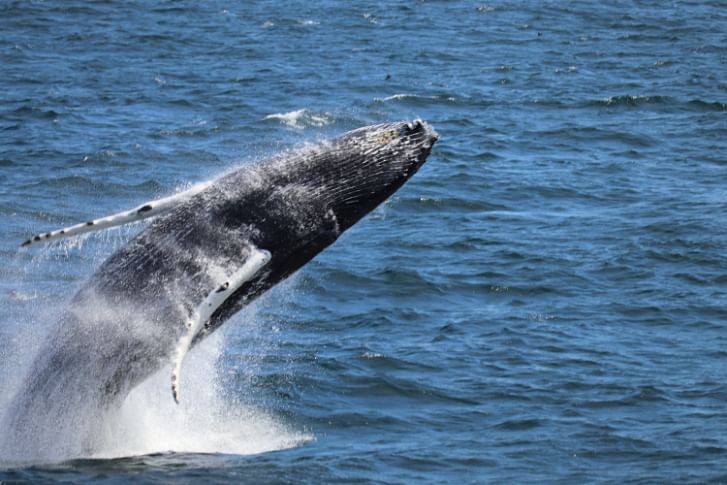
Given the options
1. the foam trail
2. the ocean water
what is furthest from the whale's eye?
the foam trail

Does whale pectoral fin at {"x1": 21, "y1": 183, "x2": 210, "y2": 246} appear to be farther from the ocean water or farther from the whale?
the ocean water

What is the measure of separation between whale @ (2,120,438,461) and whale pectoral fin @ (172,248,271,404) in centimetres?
6

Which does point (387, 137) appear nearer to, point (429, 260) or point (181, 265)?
point (181, 265)

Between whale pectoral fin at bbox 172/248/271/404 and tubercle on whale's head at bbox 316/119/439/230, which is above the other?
tubercle on whale's head at bbox 316/119/439/230

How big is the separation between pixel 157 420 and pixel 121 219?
12.1 ft

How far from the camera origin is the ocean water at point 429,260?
16.2 m

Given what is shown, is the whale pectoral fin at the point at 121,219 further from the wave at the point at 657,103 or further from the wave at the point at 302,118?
the wave at the point at 657,103

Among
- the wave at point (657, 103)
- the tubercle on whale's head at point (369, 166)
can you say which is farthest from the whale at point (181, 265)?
the wave at point (657, 103)

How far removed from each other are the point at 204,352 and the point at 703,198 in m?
16.3

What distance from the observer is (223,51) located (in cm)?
5350

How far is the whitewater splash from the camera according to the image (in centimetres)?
1470

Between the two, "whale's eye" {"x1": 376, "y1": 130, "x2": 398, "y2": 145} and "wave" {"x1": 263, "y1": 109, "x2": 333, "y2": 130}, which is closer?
"whale's eye" {"x1": 376, "y1": 130, "x2": 398, "y2": 145}

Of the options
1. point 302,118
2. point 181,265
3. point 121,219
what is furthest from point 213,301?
point 302,118

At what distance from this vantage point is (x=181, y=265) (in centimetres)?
1411
